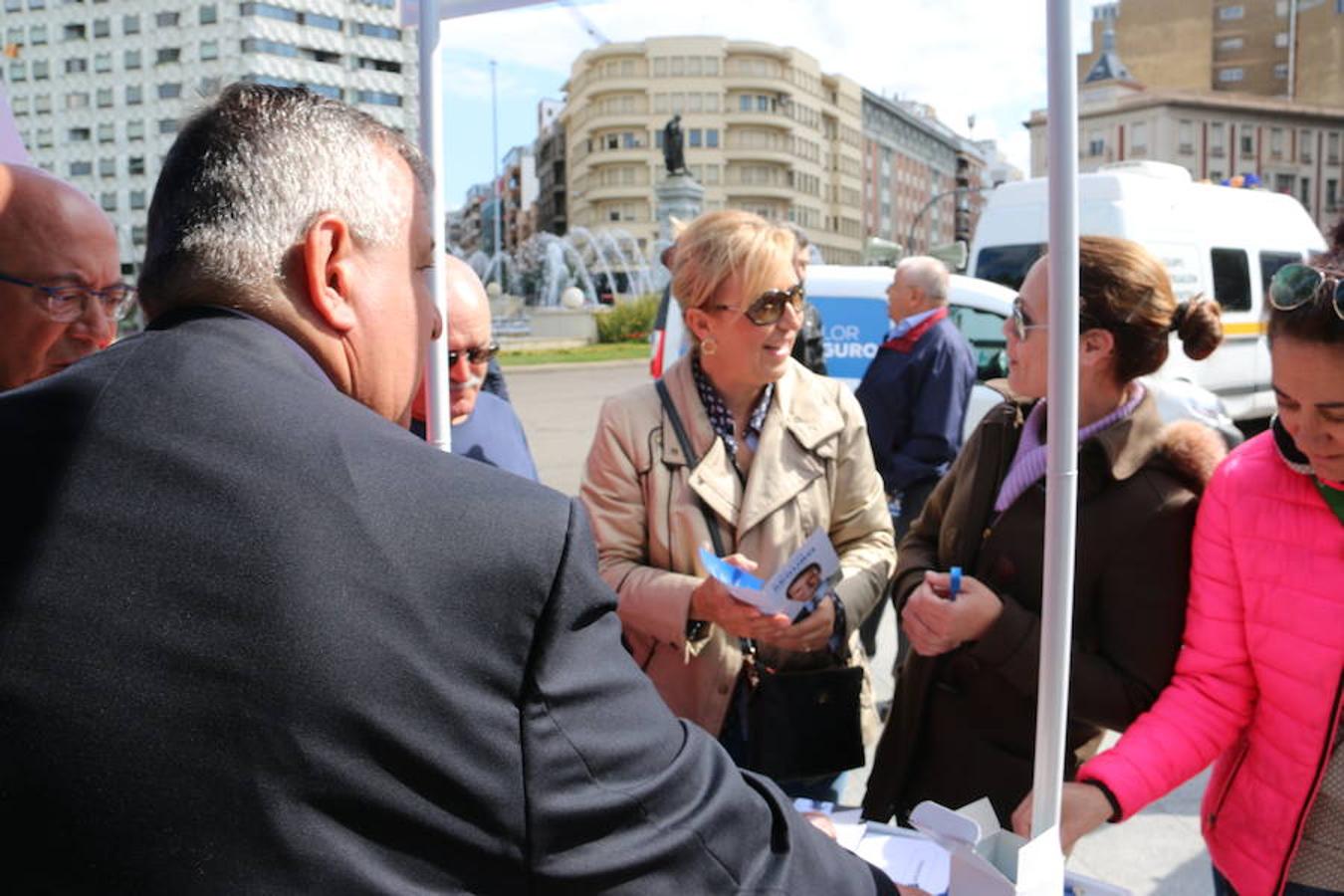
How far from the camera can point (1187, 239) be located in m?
11.0

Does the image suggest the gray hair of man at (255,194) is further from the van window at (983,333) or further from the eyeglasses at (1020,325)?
the van window at (983,333)

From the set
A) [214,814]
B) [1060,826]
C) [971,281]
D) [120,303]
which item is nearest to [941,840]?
[1060,826]

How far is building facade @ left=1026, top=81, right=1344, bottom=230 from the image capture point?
63094 mm

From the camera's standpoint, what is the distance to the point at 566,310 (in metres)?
36.1

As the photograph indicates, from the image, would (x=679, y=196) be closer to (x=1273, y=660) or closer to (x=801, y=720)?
(x=801, y=720)

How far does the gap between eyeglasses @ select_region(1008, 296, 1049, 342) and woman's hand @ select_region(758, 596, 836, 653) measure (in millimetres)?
716

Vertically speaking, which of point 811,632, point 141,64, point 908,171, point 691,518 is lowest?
point 811,632

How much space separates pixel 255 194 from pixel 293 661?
1.84ft

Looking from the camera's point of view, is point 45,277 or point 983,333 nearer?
point 45,277

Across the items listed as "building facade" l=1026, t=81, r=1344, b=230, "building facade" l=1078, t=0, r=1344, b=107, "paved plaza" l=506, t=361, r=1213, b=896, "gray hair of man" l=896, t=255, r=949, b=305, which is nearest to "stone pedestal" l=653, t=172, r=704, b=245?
"gray hair of man" l=896, t=255, r=949, b=305

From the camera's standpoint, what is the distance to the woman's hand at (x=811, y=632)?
247 cm

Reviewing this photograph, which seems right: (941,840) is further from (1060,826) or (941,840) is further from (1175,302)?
(1175,302)

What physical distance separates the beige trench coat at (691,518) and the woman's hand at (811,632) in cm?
9

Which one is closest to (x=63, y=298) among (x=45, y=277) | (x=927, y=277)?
(x=45, y=277)
